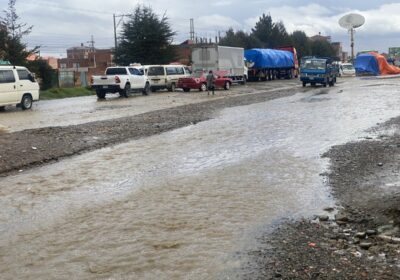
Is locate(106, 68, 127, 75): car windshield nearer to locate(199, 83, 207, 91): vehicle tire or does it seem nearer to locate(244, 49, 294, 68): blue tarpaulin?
locate(199, 83, 207, 91): vehicle tire

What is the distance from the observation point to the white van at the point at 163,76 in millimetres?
36594

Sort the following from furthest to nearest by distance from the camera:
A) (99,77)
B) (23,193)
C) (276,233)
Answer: (99,77)
(23,193)
(276,233)

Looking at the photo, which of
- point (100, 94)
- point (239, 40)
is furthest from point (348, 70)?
point (100, 94)

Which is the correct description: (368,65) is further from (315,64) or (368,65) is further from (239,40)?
(315,64)

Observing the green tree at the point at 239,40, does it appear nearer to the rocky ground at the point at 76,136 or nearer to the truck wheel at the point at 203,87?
the truck wheel at the point at 203,87

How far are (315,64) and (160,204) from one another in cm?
3264

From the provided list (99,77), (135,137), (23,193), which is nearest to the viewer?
(23,193)

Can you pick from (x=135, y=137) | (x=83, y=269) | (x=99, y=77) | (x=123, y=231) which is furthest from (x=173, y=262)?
(x=99, y=77)

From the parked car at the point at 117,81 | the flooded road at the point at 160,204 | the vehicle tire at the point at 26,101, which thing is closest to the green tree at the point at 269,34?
the parked car at the point at 117,81

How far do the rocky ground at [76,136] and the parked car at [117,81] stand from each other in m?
10.6

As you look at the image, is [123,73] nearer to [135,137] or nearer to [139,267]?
[135,137]

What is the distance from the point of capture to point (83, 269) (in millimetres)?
5207

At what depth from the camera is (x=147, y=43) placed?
52.5 metres

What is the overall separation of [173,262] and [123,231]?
1.31m
